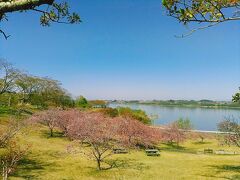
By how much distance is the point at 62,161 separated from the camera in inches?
1367

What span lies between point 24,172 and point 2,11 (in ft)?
89.5

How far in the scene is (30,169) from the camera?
29719 mm

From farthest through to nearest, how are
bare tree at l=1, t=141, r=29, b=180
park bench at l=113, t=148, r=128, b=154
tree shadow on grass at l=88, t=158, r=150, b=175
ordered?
park bench at l=113, t=148, r=128, b=154, tree shadow on grass at l=88, t=158, r=150, b=175, bare tree at l=1, t=141, r=29, b=180

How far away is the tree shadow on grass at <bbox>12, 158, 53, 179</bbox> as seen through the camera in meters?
27.0

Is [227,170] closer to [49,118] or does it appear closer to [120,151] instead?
[120,151]

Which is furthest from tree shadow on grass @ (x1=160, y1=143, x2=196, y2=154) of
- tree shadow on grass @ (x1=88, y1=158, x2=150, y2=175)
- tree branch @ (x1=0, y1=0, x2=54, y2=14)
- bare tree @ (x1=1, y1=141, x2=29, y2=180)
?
tree branch @ (x1=0, y1=0, x2=54, y2=14)

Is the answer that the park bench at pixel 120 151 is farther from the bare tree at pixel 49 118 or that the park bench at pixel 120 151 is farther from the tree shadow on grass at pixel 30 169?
the bare tree at pixel 49 118

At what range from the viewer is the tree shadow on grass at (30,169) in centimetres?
2701

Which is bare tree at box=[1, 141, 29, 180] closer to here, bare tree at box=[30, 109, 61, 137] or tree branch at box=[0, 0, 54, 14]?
tree branch at box=[0, 0, 54, 14]

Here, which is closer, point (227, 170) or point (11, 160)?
point (11, 160)

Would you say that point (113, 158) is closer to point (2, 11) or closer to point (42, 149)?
point (42, 149)

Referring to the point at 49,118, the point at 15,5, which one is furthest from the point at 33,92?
the point at 15,5

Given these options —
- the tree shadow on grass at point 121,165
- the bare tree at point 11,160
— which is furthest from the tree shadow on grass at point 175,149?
the bare tree at point 11,160

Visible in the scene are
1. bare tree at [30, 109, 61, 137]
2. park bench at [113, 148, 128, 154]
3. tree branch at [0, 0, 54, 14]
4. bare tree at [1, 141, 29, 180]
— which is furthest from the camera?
bare tree at [30, 109, 61, 137]
